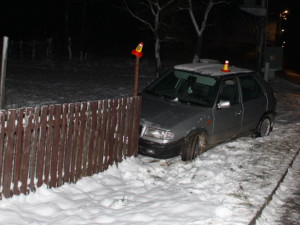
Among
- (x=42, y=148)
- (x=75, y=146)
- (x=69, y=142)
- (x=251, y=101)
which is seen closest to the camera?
(x=42, y=148)

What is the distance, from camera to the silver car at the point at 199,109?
749 centimetres

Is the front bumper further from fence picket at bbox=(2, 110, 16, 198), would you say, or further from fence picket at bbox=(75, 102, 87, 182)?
fence picket at bbox=(2, 110, 16, 198)

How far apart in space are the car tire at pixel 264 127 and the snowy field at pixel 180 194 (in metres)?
0.97

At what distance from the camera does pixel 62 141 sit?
6066 mm

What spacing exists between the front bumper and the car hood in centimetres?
29

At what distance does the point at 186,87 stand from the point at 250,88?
1623 millimetres

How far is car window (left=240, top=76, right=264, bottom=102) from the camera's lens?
29.7 feet

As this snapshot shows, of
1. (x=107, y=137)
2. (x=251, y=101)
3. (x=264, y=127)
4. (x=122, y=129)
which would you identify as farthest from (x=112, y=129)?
(x=264, y=127)

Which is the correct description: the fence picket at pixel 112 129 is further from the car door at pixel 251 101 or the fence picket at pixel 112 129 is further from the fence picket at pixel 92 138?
the car door at pixel 251 101

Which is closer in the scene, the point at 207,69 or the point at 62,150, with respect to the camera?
the point at 62,150

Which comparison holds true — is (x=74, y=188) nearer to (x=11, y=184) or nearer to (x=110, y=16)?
(x=11, y=184)

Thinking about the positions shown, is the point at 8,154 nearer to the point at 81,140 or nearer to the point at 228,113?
the point at 81,140

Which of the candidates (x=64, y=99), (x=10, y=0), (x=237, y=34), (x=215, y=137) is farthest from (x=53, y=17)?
(x=215, y=137)

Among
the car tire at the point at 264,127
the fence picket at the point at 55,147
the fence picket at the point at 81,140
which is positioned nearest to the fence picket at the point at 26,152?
the fence picket at the point at 55,147
